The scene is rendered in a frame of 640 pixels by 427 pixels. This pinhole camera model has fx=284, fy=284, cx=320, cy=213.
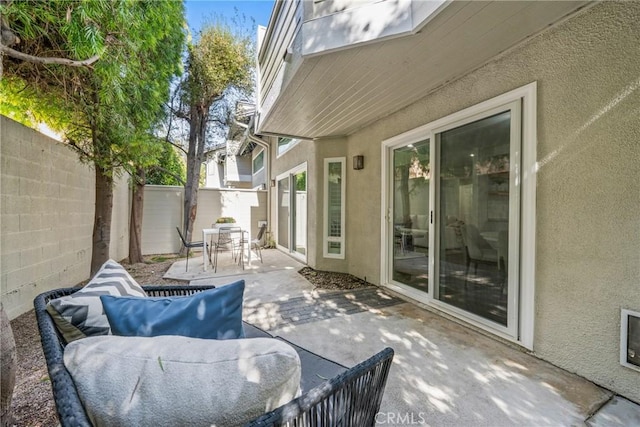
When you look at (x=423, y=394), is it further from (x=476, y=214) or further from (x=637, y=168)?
(x=637, y=168)

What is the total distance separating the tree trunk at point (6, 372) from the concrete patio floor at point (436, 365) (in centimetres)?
180

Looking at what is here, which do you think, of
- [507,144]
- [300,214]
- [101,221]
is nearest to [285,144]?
[300,214]

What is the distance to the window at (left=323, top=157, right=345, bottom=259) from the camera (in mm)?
5238

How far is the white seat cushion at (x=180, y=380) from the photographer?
26.6 inches

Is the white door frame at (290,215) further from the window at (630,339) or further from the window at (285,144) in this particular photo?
the window at (630,339)

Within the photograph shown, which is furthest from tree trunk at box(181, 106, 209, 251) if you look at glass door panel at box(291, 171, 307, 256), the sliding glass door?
the sliding glass door

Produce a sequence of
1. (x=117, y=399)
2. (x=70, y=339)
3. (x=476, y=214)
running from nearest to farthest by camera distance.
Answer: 1. (x=117, y=399)
2. (x=70, y=339)
3. (x=476, y=214)

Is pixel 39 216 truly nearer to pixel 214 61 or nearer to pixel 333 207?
pixel 333 207

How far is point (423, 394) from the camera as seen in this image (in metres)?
1.89

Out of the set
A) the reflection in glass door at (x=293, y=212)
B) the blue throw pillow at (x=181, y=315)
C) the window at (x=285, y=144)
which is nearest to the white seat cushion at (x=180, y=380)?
the blue throw pillow at (x=181, y=315)

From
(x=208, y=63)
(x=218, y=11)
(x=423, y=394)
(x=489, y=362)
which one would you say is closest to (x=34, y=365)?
(x=423, y=394)

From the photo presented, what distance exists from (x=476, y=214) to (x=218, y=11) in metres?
7.80

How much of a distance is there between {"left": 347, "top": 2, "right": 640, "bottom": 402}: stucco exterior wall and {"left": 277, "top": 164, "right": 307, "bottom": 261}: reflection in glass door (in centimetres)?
439

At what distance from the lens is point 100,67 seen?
2207 mm
